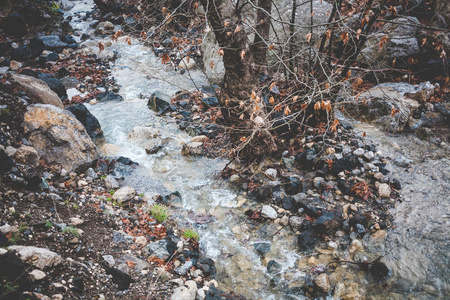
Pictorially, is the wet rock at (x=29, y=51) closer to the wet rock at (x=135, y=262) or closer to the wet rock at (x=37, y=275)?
the wet rock at (x=135, y=262)

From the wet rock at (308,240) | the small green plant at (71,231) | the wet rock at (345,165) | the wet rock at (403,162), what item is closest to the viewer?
the small green plant at (71,231)

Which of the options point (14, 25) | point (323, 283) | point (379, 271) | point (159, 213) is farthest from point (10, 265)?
point (14, 25)

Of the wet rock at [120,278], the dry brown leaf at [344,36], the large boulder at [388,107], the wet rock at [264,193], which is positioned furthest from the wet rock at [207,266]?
the large boulder at [388,107]

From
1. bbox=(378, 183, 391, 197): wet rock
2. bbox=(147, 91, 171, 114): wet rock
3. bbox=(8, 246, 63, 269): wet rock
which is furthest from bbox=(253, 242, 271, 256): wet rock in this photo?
bbox=(147, 91, 171, 114): wet rock

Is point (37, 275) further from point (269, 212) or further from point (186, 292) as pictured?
point (269, 212)

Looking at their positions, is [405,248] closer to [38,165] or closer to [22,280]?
[22,280]

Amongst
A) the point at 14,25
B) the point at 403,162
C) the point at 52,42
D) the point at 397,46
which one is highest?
the point at 14,25

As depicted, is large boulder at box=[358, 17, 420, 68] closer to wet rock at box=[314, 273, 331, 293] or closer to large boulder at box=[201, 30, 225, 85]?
large boulder at box=[201, 30, 225, 85]

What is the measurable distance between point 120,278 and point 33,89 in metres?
4.69

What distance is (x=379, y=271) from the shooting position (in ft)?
10.9

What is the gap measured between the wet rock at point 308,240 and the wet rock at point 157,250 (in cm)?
185

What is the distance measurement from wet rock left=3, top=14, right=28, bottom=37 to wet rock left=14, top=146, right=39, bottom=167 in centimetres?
925

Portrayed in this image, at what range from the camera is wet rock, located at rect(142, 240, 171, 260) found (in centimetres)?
346

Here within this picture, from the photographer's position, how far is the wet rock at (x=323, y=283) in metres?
3.23
